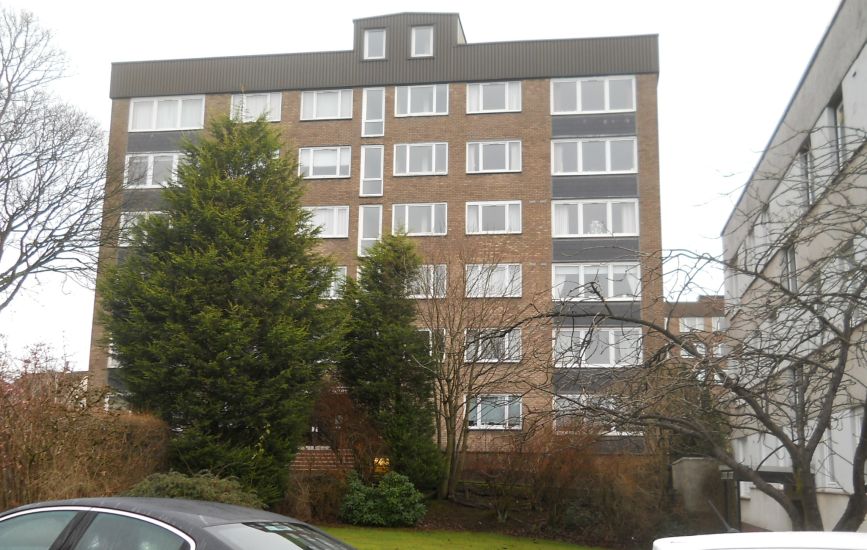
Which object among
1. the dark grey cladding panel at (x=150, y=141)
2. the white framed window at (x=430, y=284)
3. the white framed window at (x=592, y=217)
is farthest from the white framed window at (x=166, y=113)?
the white framed window at (x=430, y=284)

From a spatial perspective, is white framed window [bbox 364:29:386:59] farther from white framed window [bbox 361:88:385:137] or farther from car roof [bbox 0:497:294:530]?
car roof [bbox 0:497:294:530]

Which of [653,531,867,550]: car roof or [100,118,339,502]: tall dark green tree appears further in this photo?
[100,118,339,502]: tall dark green tree

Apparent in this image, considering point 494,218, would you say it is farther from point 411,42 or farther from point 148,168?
point 148,168

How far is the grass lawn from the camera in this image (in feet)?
63.2

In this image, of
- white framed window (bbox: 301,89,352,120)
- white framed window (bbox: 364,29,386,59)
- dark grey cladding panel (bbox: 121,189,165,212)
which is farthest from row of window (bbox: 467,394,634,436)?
white framed window (bbox: 364,29,386,59)

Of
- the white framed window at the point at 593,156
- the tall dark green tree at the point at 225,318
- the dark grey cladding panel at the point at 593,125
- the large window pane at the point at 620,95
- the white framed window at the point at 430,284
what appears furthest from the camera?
the large window pane at the point at 620,95

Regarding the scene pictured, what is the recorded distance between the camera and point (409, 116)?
37750mm

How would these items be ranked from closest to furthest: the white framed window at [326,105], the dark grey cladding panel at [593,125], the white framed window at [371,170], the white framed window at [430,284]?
1. the white framed window at [430,284]
2. the dark grey cladding panel at [593,125]
3. the white framed window at [371,170]
4. the white framed window at [326,105]

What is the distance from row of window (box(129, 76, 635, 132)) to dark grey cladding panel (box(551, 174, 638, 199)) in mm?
2680

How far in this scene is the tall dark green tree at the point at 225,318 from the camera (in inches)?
789

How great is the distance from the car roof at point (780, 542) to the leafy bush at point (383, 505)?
18.3 m

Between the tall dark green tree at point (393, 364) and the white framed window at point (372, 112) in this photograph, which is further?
the white framed window at point (372, 112)

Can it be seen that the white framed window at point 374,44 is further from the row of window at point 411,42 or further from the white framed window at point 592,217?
the white framed window at point 592,217

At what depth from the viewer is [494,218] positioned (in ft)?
119
